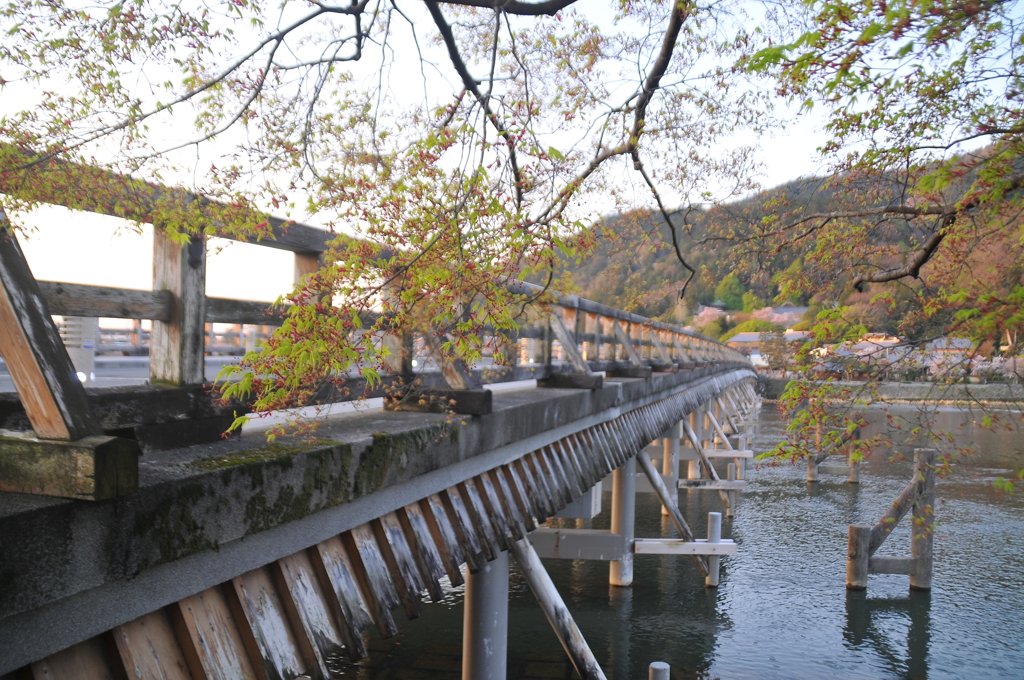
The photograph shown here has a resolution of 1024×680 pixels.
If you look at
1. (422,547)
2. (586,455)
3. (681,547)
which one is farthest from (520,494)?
(681,547)

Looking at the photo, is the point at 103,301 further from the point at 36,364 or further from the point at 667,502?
the point at 667,502

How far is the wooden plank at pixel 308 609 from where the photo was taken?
272 cm

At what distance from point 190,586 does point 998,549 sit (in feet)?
61.7

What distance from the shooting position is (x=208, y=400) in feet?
9.93

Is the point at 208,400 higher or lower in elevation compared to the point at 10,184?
lower

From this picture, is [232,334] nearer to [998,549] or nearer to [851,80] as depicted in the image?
[851,80]

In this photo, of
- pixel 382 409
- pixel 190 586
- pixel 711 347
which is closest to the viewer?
pixel 190 586

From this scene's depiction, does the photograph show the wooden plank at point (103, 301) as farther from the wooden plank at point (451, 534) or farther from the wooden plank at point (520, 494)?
the wooden plank at point (520, 494)

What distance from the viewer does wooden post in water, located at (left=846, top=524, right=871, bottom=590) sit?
44.8 ft

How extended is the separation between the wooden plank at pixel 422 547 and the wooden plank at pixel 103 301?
4.76 feet

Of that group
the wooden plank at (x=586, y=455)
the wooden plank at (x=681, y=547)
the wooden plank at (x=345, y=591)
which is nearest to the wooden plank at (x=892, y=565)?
the wooden plank at (x=681, y=547)

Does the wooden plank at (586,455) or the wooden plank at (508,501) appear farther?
the wooden plank at (586,455)

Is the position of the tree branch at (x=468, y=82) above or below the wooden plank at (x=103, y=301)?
above

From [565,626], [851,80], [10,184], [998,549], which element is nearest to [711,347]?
[998,549]
